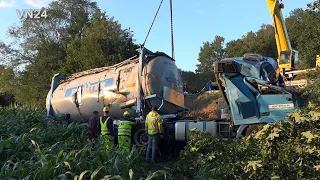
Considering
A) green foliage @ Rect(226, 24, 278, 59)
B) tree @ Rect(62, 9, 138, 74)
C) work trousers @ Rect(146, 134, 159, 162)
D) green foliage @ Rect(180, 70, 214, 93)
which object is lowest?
work trousers @ Rect(146, 134, 159, 162)

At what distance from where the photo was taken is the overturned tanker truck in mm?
8195

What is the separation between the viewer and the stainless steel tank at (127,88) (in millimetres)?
9688

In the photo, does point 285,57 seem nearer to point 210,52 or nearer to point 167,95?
point 167,95

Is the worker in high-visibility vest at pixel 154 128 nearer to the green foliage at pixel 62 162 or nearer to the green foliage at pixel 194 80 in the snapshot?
the green foliage at pixel 62 162

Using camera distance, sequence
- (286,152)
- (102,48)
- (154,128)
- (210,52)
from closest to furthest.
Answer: (286,152) → (154,128) → (102,48) → (210,52)

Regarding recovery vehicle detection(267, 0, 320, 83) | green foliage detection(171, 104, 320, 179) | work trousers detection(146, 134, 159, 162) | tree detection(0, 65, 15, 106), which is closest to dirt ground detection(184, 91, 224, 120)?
recovery vehicle detection(267, 0, 320, 83)

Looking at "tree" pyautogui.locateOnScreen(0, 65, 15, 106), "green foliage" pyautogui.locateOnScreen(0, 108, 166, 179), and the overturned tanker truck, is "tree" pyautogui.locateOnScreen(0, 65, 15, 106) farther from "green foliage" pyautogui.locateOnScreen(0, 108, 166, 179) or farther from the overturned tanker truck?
"green foliage" pyautogui.locateOnScreen(0, 108, 166, 179)

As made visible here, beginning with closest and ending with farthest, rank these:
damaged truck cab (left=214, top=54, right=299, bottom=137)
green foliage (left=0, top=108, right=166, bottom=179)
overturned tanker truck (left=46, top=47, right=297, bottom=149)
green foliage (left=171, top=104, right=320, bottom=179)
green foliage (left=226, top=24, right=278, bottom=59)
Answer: green foliage (left=171, top=104, right=320, bottom=179)
green foliage (left=0, top=108, right=166, bottom=179)
damaged truck cab (left=214, top=54, right=299, bottom=137)
overturned tanker truck (left=46, top=47, right=297, bottom=149)
green foliage (left=226, top=24, right=278, bottom=59)

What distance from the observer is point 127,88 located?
32.7 feet

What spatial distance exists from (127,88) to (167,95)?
119cm

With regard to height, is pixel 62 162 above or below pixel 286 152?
below

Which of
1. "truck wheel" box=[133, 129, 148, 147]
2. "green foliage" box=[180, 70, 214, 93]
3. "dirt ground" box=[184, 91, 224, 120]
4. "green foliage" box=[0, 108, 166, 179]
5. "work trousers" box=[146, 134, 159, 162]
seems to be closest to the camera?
"green foliage" box=[0, 108, 166, 179]

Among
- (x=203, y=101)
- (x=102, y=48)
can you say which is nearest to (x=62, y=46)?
(x=102, y=48)

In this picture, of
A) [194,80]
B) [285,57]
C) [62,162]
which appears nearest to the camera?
[62,162]
